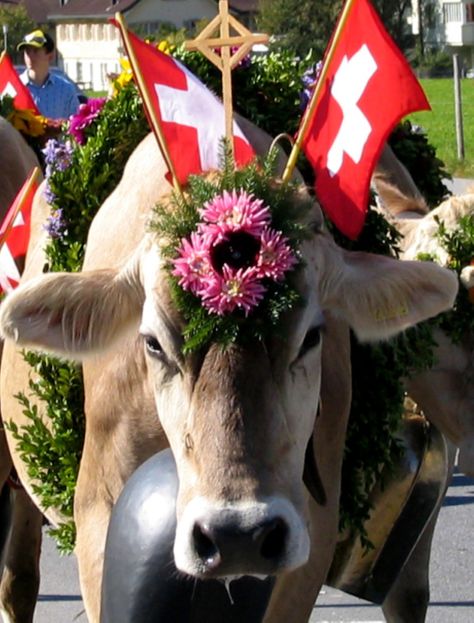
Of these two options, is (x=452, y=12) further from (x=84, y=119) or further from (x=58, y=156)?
(x=58, y=156)

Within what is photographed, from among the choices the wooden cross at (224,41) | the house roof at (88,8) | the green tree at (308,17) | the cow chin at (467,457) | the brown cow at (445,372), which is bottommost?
the house roof at (88,8)

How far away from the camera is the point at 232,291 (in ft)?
11.5

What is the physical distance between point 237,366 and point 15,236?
95.8 inches

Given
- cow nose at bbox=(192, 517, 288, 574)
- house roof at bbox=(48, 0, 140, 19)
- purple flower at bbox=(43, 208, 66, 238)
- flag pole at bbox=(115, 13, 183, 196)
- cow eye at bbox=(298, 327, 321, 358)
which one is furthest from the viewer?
house roof at bbox=(48, 0, 140, 19)

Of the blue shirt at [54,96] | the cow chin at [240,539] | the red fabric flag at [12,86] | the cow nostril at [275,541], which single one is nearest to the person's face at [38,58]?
the blue shirt at [54,96]

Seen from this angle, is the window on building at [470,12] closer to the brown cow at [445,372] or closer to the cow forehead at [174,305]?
the brown cow at [445,372]

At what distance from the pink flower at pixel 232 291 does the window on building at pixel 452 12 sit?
87.0 meters

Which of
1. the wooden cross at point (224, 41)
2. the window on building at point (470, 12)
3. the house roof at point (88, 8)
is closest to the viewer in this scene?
the wooden cross at point (224, 41)

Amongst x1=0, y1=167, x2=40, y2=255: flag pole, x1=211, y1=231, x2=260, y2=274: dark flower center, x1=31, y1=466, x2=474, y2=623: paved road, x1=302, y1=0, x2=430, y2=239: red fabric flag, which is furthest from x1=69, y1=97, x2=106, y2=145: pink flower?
x1=31, y1=466, x2=474, y2=623: paved road

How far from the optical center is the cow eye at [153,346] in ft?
12.1

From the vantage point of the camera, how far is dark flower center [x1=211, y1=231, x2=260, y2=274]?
3.56 metres

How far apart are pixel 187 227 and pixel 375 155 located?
764 mm

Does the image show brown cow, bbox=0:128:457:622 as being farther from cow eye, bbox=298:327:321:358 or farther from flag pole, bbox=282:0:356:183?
flag pole, bbox=282:0:356:183

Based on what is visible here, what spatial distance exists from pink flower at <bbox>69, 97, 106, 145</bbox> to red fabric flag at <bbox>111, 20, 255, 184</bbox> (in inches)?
31.1
